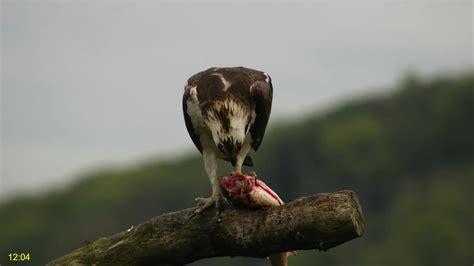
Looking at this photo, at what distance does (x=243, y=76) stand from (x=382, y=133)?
3398 inches

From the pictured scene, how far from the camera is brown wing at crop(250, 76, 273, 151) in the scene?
12.2 m

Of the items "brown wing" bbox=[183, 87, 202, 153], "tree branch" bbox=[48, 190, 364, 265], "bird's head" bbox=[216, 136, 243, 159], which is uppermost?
"brown wing" bbox=[183, 87, 202, 153]

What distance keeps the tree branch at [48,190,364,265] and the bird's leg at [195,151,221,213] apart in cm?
21

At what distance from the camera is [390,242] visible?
75.8 metres

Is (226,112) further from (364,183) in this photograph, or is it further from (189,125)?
(364,183)

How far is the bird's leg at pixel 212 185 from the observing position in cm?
1110

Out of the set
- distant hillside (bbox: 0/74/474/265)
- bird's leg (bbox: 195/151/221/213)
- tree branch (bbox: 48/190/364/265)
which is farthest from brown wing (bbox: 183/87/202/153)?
distant hillside (bbox: 0/74/474/265)

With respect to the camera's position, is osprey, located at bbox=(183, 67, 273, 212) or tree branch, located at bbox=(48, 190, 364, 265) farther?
osprey, located at bbox=(183, 67, 273, 212)

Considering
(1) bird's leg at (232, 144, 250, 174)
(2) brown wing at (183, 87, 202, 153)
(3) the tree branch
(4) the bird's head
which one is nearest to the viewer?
(3) the tree branch

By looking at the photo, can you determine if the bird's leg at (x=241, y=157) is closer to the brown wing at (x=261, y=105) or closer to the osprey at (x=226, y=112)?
the osprey at (x=226, y=112)

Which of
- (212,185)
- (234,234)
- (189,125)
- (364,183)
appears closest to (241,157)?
(212,185)

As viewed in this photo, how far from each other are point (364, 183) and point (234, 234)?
255ft

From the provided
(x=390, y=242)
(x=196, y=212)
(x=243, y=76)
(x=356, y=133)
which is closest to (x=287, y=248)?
(x=196, y=212)

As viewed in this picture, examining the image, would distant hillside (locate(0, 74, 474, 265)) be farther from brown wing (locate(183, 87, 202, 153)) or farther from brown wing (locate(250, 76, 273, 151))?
brown wing (locate(250, 76, 273, 151))
